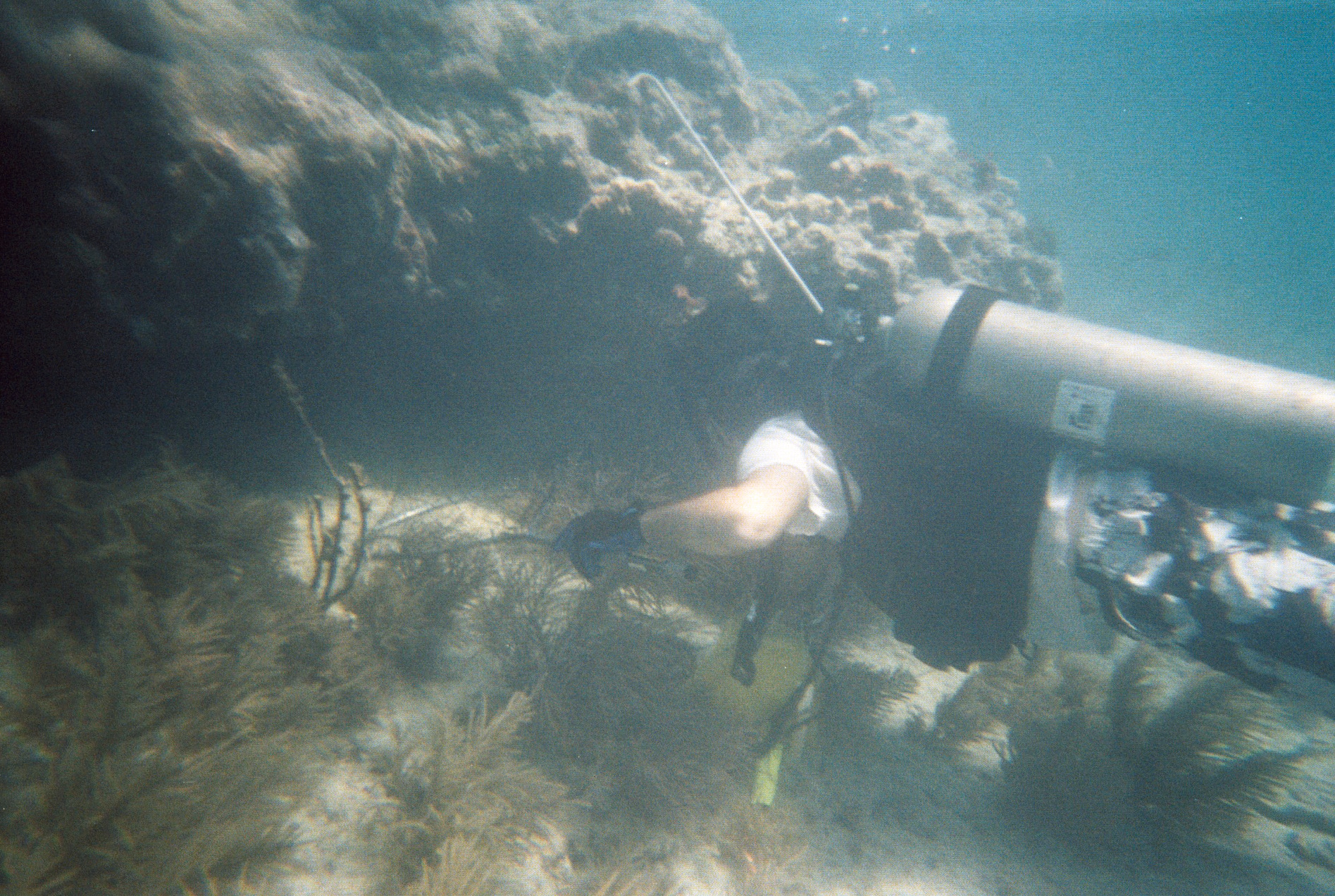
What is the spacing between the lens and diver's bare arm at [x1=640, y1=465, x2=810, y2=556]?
222cm

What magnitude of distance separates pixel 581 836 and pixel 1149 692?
402 cm

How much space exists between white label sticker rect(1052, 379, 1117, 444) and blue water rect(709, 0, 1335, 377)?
19.7 metres

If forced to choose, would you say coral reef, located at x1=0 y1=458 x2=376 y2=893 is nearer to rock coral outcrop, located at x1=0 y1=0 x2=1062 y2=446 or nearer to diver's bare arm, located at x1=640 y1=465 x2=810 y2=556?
rock coral outcrop, located at x1=0 y1=0 x2=1062 y2=446

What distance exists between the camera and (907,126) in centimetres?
1052

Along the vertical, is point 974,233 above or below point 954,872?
above

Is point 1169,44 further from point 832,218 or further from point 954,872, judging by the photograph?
point 954,872

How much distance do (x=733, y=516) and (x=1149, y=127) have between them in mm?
94899

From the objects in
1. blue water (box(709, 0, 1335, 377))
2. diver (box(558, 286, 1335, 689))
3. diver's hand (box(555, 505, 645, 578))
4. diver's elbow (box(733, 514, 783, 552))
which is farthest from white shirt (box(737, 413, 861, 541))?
blue water (box(709, 0, 1335, 377))

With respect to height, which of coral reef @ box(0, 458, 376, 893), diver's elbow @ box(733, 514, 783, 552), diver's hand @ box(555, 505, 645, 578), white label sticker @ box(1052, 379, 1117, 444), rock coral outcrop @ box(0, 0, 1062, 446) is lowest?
coral reef @ box(0, 458, 376, 893)

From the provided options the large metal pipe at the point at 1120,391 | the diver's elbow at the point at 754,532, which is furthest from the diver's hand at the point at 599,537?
the large metal pipe at the point at 1120,391

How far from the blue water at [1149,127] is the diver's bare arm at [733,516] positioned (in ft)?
66.9

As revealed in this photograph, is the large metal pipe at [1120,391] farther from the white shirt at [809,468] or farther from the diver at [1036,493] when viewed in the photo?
the white shirt at [809,468]

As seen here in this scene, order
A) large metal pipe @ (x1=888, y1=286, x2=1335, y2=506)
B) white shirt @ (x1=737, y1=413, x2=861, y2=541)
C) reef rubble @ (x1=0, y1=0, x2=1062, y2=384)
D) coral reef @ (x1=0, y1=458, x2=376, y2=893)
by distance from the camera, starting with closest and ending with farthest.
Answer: coral reef @ (x1=0, y1=458, x2=376, y2=893) < large metal pipe @ (x1=888, y1=286, x2=1335, y2=506) < reef rubble @ (x1=0, y1=0, x2=1062, y2=384) < white shirt @ (x1=737, y1=413, x2=861, y2=541)

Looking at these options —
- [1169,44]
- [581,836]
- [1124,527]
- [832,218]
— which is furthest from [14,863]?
[1169,44]
